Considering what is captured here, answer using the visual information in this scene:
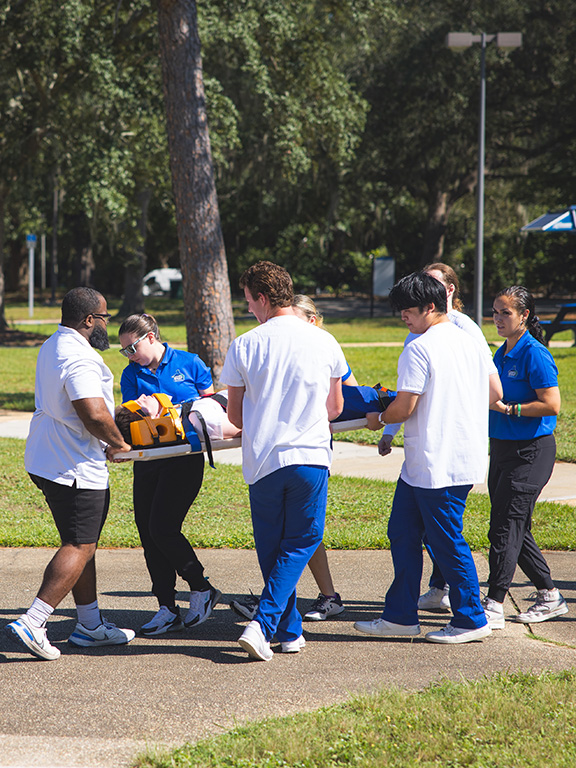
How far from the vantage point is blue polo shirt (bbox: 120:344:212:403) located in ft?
14.8

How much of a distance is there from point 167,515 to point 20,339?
1997 centimetres

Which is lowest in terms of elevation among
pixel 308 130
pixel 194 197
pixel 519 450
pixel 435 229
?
pixel 519 450

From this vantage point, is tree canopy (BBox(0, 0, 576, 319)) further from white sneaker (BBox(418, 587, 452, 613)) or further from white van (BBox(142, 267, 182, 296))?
white sneaker (BBox(418, 587, 452, 613))

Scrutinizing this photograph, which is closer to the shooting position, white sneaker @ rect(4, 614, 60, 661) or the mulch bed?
white sneaker @ rect(4, 614, 60, 661)

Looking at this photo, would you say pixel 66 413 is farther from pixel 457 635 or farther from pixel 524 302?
pixel 524 302

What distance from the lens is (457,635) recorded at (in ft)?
13.9

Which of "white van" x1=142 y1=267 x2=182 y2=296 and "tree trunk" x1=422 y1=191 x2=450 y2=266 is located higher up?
"tree trunk" x1=422 y1=191 x2=450 y2=266

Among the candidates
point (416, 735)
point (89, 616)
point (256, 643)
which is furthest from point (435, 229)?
point (416, 735)

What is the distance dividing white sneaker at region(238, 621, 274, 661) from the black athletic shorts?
880 millimetres

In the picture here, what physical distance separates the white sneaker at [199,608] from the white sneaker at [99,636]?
1.19 feet

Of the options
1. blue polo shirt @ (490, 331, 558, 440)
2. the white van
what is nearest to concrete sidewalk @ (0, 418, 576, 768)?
blue polo shirt @ (490, 331, 558, 440)

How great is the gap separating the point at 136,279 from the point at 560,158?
15637 millimetres

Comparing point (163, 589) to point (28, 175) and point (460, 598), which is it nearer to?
point (460, 598)

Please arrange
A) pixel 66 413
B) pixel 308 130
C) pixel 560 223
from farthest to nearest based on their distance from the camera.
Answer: pixel 308 130
pixel 560 223
pixel 66 413
